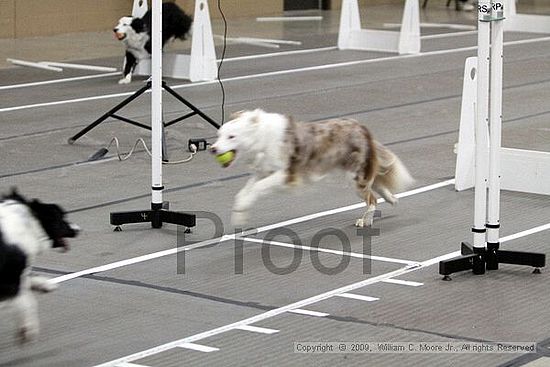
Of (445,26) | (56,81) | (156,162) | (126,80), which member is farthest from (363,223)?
(445,26)

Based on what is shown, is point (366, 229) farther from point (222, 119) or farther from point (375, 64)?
point (375, 64)

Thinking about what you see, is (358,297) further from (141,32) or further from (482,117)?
(141,32)

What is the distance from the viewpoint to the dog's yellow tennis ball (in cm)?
570

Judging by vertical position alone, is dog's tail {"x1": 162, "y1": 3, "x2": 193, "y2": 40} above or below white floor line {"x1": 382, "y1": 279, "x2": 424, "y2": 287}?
above

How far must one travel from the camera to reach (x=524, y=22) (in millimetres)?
17000

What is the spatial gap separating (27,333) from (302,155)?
2.13 m

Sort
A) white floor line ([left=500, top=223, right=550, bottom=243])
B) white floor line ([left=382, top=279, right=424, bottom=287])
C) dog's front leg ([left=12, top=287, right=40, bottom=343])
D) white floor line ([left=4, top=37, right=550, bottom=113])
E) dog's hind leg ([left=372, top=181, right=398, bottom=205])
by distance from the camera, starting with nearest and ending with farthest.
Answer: dog's front leg ([left=12, top=287, right=40, bottom=343]) < white floor line ([left=382, top=279, right=424, bottom=287]) < white floor line ([left=500, top=223, right=550, bottom=243]) < dog's hind leg ([left=372, top=181, right=398, bottom=205]) < white floor line ([left=4, top=37, right=550, bottom=113])

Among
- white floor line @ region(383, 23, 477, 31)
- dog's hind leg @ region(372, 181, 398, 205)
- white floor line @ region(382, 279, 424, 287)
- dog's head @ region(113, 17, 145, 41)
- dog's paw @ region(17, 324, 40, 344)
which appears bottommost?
white floor line @ region(382, 279, 424, 287)

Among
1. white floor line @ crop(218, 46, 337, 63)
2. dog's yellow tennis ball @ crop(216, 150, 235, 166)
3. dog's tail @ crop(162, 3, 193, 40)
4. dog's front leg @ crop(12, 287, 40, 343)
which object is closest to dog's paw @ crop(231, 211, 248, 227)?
dog's yellow tennis ball @ crop(216, 150, 235, 166)

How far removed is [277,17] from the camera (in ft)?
60.5

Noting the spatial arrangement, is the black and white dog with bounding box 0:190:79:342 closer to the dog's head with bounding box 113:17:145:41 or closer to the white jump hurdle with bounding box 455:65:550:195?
the white jump hurdle with bounding box 455:65:550:195

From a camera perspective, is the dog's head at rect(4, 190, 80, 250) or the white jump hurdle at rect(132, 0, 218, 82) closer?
the dog's head at rect(4, 190, 80, 250)

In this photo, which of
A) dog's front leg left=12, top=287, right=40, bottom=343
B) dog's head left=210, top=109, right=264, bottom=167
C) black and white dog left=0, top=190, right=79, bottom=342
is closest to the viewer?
black and white dog left=0, top=190, right=79, bottom=342

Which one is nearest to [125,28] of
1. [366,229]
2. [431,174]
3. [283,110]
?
[283,110]
